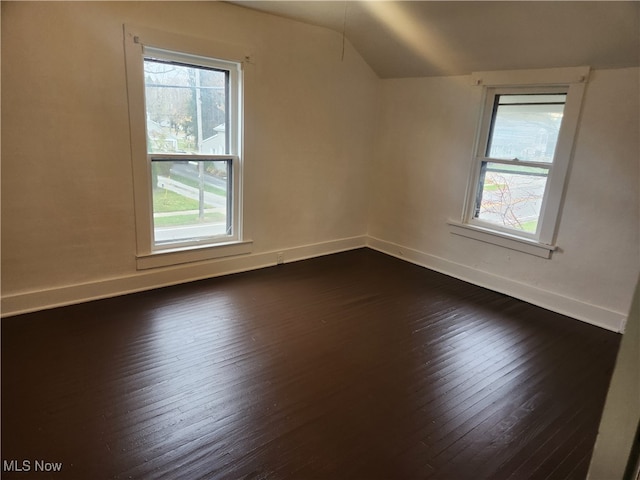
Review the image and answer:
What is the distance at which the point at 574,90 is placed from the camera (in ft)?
10.8

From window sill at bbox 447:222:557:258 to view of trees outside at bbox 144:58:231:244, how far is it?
247cm

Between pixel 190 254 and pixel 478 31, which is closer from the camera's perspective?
pixel 478 31

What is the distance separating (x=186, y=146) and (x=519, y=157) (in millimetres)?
3108

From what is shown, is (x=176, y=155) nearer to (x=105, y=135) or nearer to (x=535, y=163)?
(x=105, y=135)

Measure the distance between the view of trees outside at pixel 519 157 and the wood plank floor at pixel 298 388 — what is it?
977 mm

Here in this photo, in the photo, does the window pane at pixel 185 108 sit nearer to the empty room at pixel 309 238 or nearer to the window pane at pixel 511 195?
the empty room at pixel 309 238

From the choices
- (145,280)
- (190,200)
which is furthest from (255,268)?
(145,280)

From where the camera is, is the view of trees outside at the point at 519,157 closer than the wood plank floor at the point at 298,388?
No

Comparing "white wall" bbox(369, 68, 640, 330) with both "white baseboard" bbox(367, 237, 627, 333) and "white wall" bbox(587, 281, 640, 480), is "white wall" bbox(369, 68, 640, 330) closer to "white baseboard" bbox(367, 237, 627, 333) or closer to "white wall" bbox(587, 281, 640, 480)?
"white baseboard" bbox(367, 237, 627, 333)

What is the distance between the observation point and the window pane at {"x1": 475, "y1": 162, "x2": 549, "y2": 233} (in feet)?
12.2

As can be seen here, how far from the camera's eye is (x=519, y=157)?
3.79 meters

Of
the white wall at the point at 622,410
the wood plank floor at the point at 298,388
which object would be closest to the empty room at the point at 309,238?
the wood plank floor at the point at 298,388

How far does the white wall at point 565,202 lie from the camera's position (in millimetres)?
3150

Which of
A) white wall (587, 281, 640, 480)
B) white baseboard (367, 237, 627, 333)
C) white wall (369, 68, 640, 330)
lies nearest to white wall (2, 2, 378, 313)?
white wall (369, 68, 640, 330)
